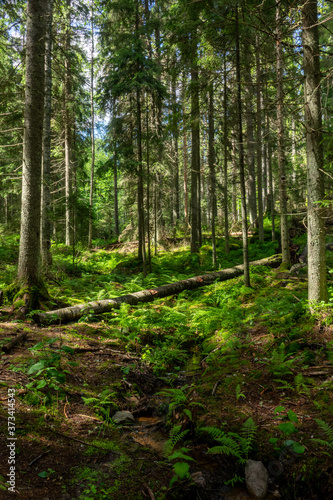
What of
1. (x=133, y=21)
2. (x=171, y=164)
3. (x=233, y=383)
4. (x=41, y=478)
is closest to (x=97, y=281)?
(x=233, y=383)

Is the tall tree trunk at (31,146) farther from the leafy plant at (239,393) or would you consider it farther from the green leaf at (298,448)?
the green leaf at (298,448)

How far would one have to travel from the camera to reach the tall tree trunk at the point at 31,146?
22.4 ft

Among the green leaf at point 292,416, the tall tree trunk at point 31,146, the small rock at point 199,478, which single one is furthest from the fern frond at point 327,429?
the tall tree trunk at point 31,146

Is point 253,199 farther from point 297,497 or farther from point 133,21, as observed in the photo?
point 297,497

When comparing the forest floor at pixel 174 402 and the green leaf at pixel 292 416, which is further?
the green leaf at pixel 292 416

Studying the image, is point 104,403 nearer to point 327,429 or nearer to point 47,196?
point 327,429

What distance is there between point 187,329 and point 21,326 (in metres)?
3.64

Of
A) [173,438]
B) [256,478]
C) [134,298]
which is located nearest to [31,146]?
[134,298]

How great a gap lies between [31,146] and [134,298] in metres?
4.83

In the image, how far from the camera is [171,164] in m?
17.7

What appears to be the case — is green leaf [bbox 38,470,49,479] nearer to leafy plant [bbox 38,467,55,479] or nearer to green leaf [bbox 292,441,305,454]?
leafy plant [bbox 38,467,55,479]

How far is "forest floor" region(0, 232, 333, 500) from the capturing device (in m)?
2.70

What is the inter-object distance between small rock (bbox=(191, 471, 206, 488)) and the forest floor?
1 centimetres

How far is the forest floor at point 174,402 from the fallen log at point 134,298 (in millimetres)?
297
